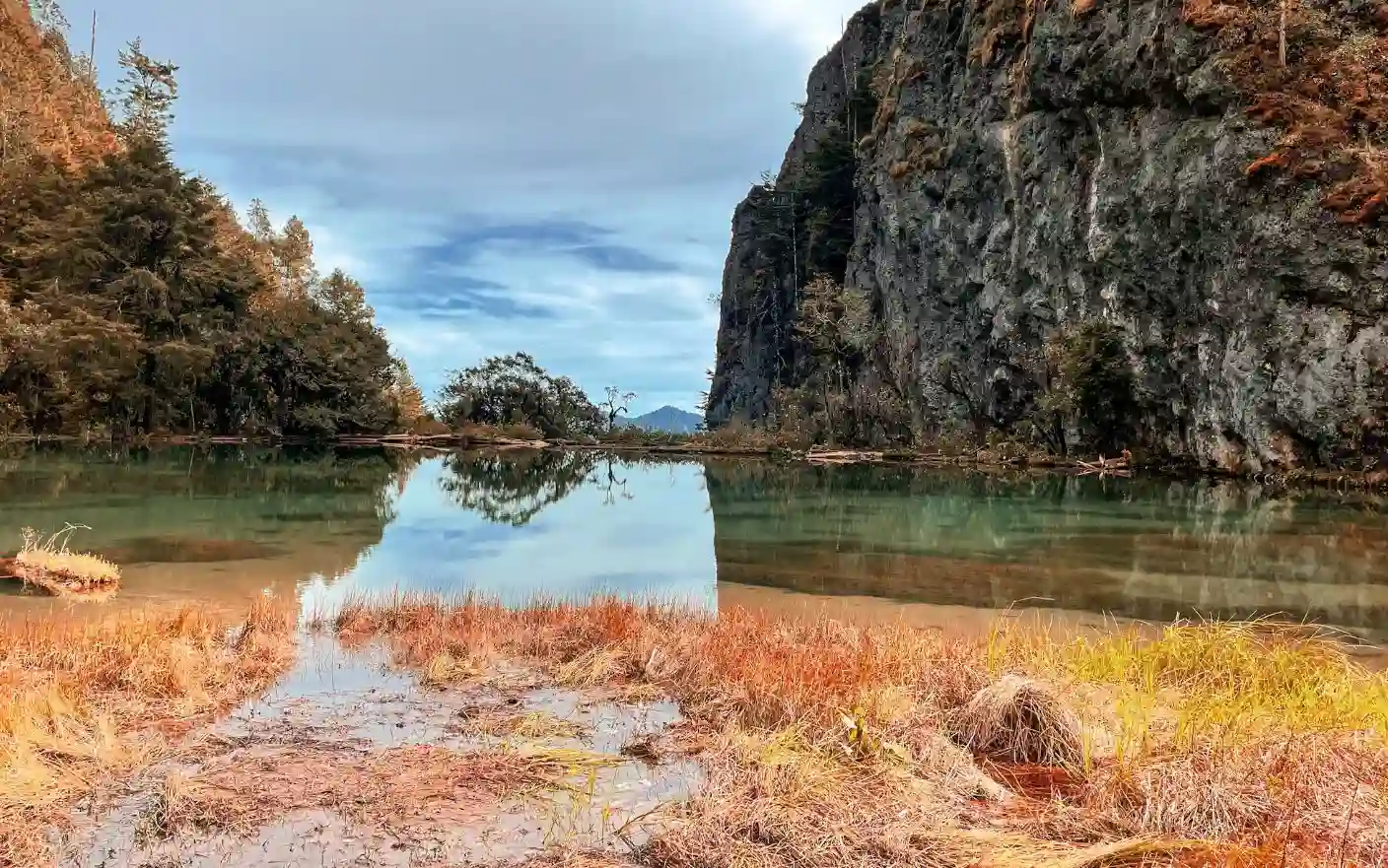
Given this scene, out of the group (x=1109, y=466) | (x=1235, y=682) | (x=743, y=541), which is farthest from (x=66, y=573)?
(x=1109, y=466)

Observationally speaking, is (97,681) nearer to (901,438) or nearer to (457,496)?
(457,496)

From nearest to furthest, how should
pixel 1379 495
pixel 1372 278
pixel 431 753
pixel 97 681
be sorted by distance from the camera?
pixel 431 753
pixel 97 681
pixel 1379 495
pixel 1372 278

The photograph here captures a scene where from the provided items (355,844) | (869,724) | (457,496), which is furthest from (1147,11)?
(355,844)

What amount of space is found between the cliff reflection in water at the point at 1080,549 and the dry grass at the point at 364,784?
288 inches

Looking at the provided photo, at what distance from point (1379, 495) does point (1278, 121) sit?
11773 mm

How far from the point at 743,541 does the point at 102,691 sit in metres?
12.1

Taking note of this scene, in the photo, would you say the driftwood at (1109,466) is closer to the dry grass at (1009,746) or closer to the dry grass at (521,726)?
the dry grass at (1009,746)

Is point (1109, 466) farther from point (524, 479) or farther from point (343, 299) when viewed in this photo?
point (343, 299)

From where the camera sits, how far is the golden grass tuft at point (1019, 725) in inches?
196

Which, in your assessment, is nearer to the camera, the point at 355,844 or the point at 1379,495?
the point at 355,844

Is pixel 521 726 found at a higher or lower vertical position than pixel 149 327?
lower

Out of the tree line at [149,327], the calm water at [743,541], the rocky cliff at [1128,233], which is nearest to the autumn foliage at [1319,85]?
the rocky cliff at [1128,233]

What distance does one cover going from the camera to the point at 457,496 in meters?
25.4

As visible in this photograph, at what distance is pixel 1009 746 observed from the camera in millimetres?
5121
